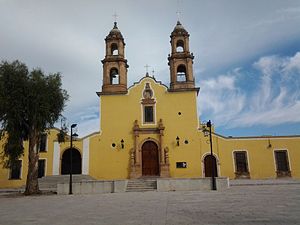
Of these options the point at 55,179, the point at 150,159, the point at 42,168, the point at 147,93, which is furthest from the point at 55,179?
the point at 147,93

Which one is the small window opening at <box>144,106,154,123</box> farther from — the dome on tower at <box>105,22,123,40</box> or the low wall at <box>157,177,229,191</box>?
the low wall at <box>157,177,229,191</box>

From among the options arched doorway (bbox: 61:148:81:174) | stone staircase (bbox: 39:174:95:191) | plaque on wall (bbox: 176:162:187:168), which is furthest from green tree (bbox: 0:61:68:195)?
plaque on wall (bbox: 176:162:187:168)

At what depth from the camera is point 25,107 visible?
58.1 ft

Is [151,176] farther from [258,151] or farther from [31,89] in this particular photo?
[31,89]

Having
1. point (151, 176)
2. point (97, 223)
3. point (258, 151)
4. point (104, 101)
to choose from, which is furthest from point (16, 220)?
point (258, 151)

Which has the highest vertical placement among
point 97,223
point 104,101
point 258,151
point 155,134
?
point 104,101

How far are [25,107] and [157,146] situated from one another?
12.4m

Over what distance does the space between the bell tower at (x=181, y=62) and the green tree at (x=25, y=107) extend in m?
12.6

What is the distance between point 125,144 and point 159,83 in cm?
637

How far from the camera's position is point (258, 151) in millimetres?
26297

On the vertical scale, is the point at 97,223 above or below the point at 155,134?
below

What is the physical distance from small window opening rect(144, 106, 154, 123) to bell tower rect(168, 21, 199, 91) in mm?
2624

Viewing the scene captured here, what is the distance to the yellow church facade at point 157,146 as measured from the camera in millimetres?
26109

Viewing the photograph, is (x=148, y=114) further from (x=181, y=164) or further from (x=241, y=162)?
(x=241, y=162)
